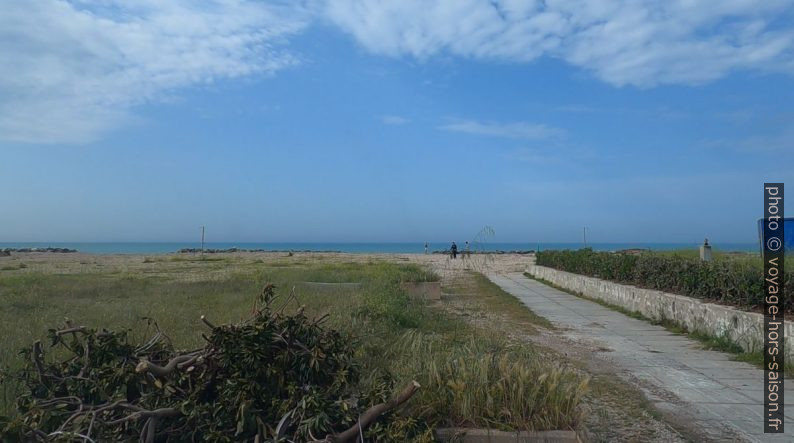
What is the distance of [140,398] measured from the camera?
3818 millimetres

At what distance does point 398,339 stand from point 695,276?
631 cm

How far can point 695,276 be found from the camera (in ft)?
35.1

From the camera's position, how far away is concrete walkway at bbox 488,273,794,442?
533cm

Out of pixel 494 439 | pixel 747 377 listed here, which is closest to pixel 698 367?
pixel 747 377

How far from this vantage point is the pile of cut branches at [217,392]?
11.5 feet

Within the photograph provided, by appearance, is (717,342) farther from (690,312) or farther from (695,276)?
(695,276)

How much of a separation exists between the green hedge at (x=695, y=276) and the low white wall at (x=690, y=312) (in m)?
0.23

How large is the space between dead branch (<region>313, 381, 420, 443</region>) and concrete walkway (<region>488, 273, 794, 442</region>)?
9.64 feet

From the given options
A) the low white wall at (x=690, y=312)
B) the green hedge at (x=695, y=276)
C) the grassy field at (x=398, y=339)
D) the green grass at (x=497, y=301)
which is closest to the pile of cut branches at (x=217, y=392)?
the grassy field at (x=398, y=339)

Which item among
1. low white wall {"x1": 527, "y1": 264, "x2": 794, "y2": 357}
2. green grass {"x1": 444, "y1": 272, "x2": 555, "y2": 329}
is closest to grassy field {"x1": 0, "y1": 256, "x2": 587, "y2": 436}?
green grass {"x1": 444, "y1": 272, "x2": 555, "y2": 329}

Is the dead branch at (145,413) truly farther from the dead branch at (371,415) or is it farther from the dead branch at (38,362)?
the dead branch at (371,415)

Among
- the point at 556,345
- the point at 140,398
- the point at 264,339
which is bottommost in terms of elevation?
the point at 556,345

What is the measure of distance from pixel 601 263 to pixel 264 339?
1517cm

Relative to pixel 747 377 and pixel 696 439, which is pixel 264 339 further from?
pixel 747 377
